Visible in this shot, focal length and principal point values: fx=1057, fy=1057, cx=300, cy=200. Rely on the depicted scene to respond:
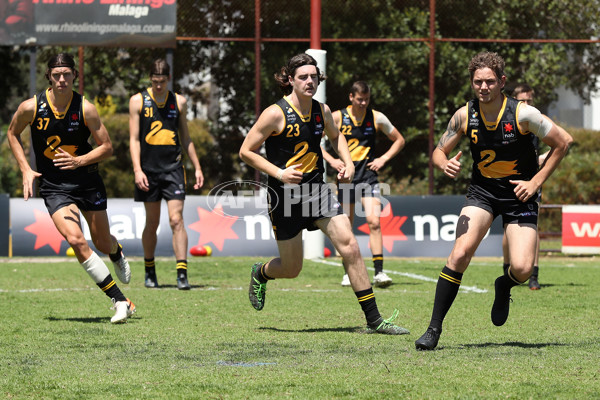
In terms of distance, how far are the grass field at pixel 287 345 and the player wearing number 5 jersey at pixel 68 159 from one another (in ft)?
1.78

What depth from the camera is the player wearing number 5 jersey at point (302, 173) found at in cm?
758

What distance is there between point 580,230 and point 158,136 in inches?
331

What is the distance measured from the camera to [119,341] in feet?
23.6

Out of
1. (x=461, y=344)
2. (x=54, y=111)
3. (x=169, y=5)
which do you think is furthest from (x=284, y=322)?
(x=169, y=5)

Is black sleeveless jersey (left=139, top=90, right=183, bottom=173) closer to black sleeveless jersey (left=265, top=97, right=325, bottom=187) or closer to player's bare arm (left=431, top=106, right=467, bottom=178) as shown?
black sleeveless jersey (left=265, top=97, right=325, bottom=187)

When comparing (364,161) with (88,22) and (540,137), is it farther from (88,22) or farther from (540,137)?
(88,22)

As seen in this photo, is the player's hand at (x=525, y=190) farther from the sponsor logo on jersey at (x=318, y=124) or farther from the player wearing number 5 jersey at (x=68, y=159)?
the player wearing number 5 jersey at (x=68, y=159)

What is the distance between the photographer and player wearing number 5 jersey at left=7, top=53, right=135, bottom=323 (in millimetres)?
8320

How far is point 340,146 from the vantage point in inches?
316

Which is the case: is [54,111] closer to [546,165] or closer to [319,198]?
[319,198]

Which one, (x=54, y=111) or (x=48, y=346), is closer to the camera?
(x=48, y=346)

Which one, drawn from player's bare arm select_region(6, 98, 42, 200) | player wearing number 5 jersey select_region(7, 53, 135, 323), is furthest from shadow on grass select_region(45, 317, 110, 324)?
player's bare arm select_region(6, 98, 42, 200)

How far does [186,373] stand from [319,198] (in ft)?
7.08

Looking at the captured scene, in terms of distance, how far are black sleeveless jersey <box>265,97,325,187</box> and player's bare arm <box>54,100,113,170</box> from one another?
4.88 feet
